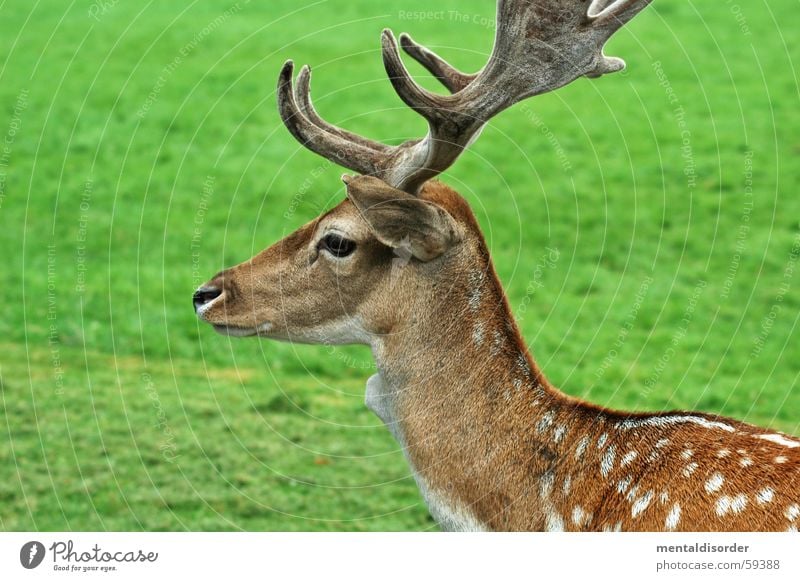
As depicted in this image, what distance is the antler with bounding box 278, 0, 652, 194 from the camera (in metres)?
5.08

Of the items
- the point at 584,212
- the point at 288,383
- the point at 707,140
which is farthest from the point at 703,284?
the point at 288,383

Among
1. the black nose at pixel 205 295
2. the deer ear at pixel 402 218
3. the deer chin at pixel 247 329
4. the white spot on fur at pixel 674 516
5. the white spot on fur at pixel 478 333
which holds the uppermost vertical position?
the deer ear at pixel 402 218

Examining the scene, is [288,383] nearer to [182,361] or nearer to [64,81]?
[182,361]

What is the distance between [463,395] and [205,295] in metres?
1.30

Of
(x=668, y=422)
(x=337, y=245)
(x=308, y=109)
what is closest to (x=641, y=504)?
(x=668, y=422)

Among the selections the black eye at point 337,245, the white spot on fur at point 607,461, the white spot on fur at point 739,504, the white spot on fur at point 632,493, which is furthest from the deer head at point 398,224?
the white spot on fur at point 739,504

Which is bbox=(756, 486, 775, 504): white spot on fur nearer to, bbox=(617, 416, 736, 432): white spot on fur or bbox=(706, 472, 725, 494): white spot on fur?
bbox=(706, 472, 725, 494): white spot on fur

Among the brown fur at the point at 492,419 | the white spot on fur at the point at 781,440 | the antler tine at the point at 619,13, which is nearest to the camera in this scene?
the brown fur at the point at 492,419

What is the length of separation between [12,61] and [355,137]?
45.1ft

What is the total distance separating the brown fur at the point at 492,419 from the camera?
179 inches

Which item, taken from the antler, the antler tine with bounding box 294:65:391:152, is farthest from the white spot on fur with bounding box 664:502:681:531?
the antler tine with bounding box 294:65:391:152

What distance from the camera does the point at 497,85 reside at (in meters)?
5.21

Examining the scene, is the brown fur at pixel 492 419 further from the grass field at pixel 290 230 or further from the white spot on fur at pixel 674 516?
the grass field at pixel 290 230

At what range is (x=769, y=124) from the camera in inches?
607
